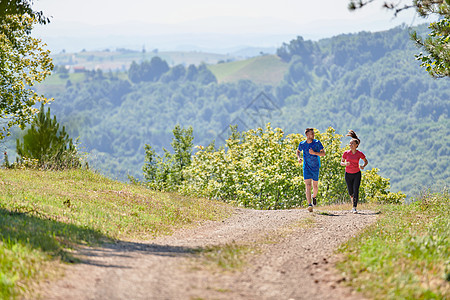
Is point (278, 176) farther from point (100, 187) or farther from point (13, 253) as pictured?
point (13, 253)

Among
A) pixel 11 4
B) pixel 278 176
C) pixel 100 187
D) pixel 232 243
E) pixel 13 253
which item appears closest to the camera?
pixel 13 253

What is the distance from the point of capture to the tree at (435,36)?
10797 millimetres

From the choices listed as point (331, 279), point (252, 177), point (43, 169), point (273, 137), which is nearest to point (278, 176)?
point (252, 177)

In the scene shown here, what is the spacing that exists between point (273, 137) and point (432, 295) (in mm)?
30041

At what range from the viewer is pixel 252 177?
30969mm

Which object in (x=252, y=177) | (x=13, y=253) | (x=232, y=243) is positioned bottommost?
(x=252, y=177)

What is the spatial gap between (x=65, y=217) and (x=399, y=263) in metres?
7.06

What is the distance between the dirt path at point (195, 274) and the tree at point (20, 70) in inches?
471

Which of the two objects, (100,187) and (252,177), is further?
(252,177)

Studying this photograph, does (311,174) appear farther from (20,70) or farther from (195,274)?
(20,70)

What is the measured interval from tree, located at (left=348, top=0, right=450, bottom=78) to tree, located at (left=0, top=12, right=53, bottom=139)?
46.2ft

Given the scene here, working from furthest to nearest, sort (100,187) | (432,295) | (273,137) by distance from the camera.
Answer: (273,137) → (100,187) → (432,295)

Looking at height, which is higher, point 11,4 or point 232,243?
point 11,4

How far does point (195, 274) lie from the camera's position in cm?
700
